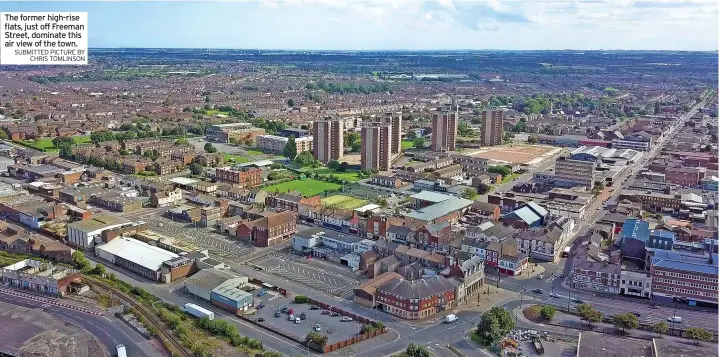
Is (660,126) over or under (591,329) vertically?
over

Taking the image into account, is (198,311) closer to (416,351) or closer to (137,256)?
(137,256)

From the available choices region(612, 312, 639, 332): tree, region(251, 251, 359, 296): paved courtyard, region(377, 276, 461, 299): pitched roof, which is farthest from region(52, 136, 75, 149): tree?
region(612, 312, 639, 332): tree

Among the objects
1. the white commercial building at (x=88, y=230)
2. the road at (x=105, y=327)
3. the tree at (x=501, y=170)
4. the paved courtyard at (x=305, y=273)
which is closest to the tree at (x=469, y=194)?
the tree at (x=501, y=170)

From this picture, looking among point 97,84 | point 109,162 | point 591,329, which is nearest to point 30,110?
point 109,162

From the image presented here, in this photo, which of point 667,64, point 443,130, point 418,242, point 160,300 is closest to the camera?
point 160,300

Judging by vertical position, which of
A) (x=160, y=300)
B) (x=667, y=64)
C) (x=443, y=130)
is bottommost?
(x=160, y=300)

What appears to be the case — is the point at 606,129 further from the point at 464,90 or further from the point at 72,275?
the point at 72,275

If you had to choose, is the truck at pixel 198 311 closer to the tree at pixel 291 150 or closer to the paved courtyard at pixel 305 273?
the paved courtyard at pixel 305 273
